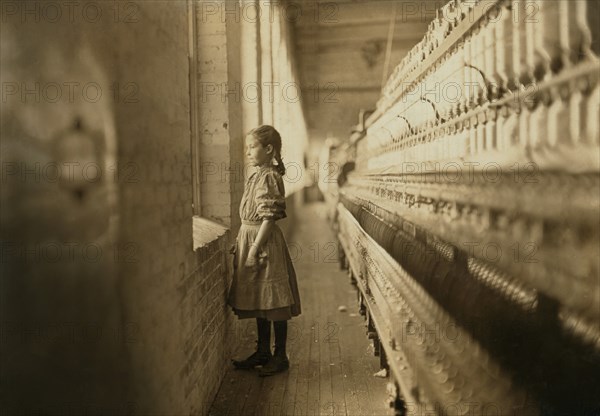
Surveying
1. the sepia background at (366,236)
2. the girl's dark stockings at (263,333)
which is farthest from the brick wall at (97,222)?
the girl's dark stockings at (263,333)

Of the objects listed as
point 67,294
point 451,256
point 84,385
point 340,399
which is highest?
point 451,256

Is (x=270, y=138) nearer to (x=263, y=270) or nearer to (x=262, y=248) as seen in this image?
(x=262, y=248)

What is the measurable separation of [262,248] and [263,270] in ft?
0.47

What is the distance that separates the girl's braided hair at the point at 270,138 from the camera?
120 inches

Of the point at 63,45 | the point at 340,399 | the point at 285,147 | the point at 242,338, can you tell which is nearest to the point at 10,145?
the point at 63,45

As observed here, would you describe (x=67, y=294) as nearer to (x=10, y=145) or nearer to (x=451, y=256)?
(x=10, y=145)

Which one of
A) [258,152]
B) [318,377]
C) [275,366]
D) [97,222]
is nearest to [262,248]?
[258,152]

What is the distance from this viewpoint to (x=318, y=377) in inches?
124

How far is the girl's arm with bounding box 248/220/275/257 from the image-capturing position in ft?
9.65

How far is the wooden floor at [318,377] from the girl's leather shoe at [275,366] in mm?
32

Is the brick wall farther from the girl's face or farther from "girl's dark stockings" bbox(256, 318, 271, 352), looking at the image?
"girl's dark stockings" bbox(256, 318, 271, 352)

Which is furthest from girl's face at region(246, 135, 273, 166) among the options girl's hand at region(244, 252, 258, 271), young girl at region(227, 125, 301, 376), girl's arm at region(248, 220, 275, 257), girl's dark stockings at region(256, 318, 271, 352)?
girl's dark stockings at region(256, 318, 271, 352)

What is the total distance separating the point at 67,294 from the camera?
5.85 feet

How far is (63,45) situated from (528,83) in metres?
1.51
